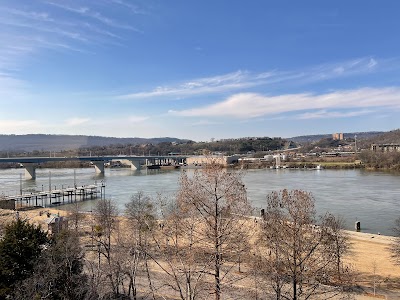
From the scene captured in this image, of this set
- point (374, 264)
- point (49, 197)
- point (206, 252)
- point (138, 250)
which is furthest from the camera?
point (49, 197)

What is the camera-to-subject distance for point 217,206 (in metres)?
4.87

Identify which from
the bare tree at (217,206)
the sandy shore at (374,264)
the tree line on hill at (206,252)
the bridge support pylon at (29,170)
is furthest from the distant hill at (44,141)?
the bare tree at (217,206)

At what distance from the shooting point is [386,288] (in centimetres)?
762

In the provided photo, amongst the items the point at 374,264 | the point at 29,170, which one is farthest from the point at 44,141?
the point at 374,264

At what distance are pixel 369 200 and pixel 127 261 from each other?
1651cm

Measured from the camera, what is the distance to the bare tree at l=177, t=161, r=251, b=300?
479 centimetres

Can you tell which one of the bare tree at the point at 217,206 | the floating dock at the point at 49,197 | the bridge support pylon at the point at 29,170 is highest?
the bare tree at the point at 217,206

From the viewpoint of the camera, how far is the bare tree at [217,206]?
4793mm

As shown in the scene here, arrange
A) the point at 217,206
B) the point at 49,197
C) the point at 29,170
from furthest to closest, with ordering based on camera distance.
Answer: the point at 29,170 → the point at 49,197 → the point at 217,206

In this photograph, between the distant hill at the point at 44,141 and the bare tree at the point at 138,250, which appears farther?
the distant hill at the point at 44,141

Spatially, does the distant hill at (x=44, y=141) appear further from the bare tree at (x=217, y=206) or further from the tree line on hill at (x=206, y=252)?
the bare tree at (x=217, y=206)

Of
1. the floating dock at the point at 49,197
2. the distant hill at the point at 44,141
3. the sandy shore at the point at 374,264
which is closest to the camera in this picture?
the sandy shore at the point at 374,264

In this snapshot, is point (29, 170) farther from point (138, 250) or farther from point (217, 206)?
point (217, 206)

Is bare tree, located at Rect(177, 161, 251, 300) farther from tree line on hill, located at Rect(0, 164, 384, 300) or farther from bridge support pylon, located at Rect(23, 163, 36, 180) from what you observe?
bridge support pylon, located at Rect(23, 163, 36, 180)
